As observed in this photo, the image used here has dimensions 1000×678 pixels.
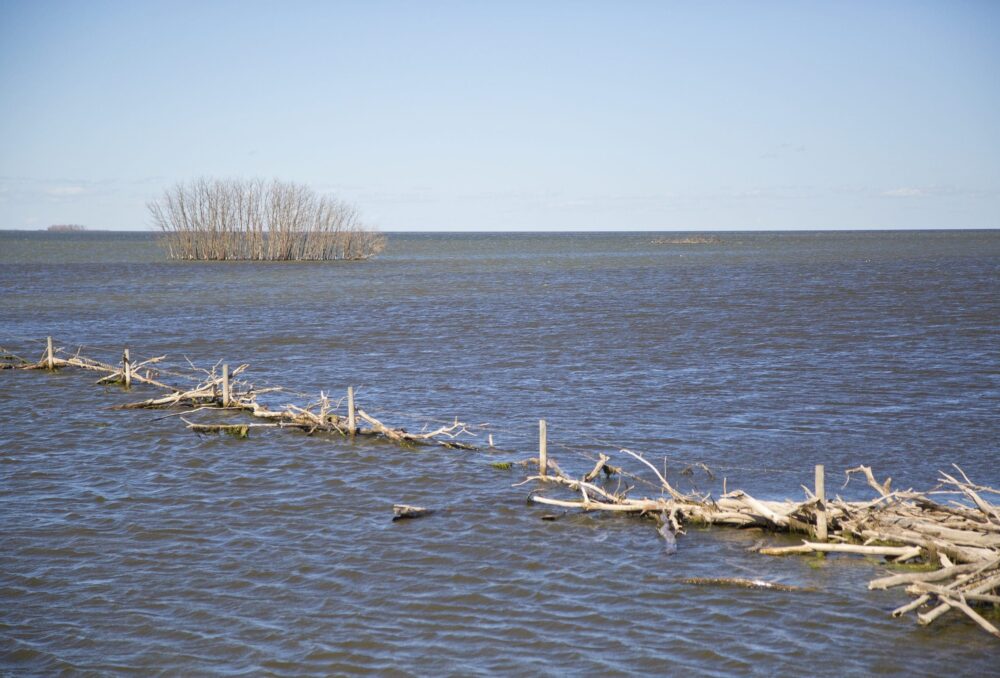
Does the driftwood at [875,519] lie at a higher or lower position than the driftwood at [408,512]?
higher

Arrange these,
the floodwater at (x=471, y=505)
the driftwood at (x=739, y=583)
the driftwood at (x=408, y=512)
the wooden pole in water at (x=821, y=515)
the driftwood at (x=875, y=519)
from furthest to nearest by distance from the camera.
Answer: the driftwood at (x=408, y=512) < the wooden pole in water at (x=821, y=515) < the driftwood at (x=739, y=583) < the driftwood at (x=875, y=519) < the floodwater at (x=471, y=505)

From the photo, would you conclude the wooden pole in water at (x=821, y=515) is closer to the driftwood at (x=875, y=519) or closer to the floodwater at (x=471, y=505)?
the driftwood at (x=875, y=519)

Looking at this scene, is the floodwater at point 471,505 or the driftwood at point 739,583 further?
the driftwood at point 739,583

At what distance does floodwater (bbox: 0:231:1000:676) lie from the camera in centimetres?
1019

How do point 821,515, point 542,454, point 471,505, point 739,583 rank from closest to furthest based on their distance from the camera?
point 739,583, point 821,515, point 471,505, point 542,454

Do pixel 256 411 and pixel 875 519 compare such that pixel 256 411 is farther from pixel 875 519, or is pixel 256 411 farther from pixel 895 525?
pixel 895 525

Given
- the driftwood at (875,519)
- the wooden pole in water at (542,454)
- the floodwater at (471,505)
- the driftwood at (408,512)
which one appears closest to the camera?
the floodwater at (471,505)

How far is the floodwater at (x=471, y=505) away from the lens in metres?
10.2

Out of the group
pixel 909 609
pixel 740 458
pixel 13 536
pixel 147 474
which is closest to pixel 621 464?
pixel 740 458

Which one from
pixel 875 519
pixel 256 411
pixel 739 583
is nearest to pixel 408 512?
pixel 739 583

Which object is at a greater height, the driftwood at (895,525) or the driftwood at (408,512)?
the driftwood at (895,525)

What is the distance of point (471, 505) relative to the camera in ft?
49.0

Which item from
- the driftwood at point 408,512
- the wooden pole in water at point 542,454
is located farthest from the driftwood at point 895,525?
the driftwood at point 408,512

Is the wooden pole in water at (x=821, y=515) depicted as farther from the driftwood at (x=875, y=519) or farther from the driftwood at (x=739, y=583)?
the driftwood at (x=739, y=583)
